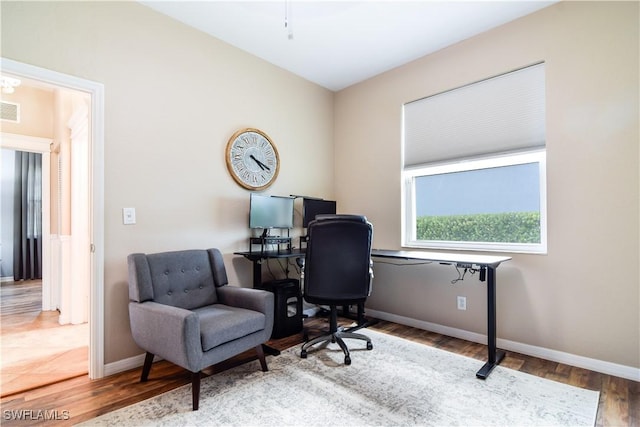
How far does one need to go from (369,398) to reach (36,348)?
2.86 meters

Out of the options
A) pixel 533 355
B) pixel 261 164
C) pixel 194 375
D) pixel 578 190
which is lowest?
pixel 533 355

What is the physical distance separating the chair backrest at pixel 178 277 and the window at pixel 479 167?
208 cm

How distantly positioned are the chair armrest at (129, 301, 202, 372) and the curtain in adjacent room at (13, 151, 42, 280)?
589cm

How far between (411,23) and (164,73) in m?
2.16

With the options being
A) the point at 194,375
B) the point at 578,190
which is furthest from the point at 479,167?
the point at 194,375

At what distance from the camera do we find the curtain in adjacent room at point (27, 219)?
6055mm

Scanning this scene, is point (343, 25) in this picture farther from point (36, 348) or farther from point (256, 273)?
point (36, 348)

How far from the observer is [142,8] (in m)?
2.51

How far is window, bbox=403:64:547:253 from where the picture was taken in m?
2.66

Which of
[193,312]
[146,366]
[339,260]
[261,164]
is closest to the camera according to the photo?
[193,312]

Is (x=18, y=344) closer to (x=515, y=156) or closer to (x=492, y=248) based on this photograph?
(x=492, y=248)

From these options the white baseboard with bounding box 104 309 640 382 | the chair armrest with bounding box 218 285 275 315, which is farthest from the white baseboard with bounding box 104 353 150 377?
the chair armrest with bounding box 218 285 275 315

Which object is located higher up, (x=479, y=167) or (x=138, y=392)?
(x=479, y=167)

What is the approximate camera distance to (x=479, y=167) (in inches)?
119
